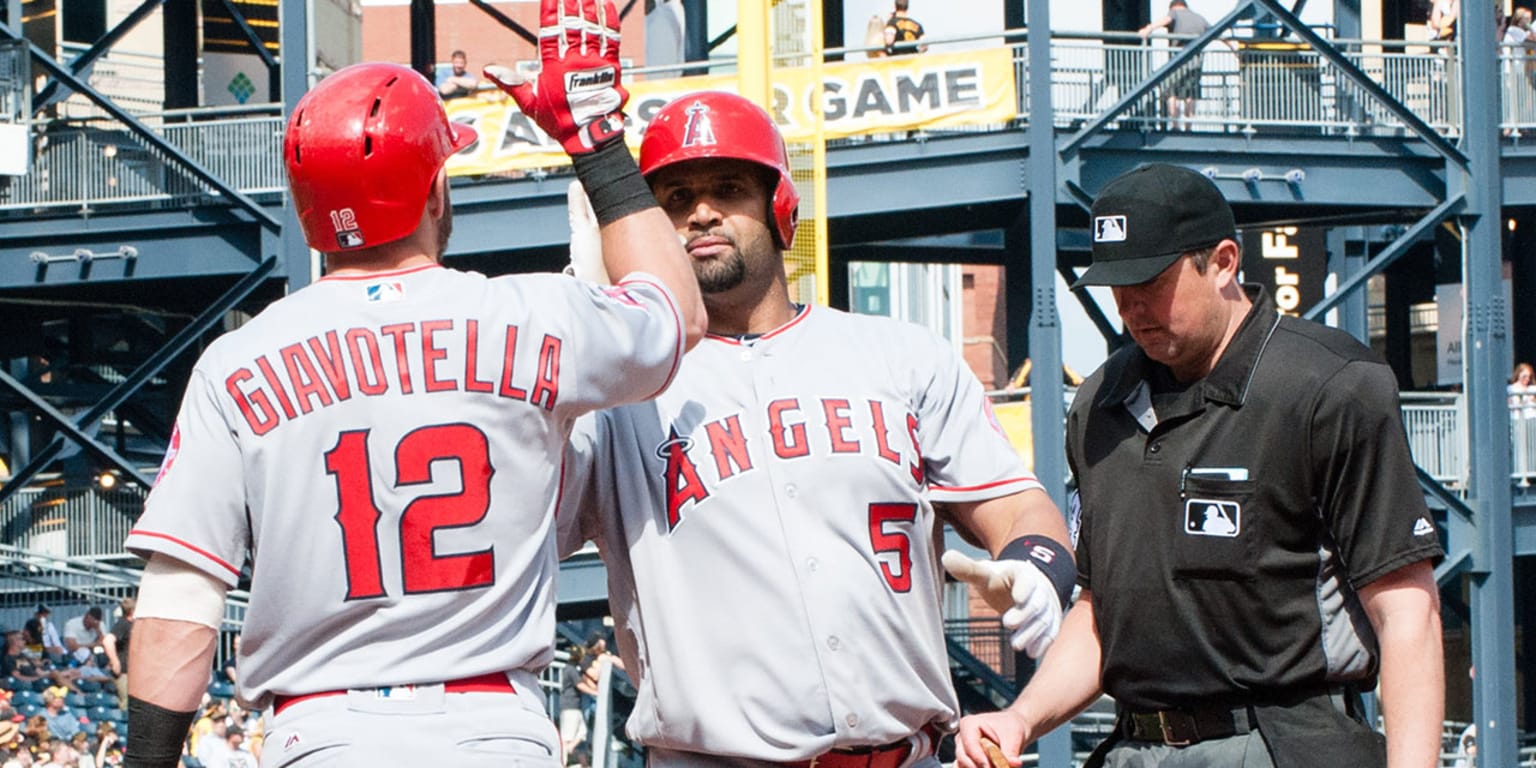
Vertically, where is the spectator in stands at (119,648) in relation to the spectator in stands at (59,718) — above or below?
above

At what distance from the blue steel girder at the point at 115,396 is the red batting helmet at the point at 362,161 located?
16.4 metres

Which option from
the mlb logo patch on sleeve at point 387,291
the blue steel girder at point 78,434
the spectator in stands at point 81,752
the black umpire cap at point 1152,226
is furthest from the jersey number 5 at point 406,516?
the blue steel girder at point 78,434

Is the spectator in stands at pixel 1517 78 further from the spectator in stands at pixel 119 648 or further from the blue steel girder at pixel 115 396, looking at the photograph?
the spectator in stands at pixel 119 648

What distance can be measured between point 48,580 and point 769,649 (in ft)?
52.3

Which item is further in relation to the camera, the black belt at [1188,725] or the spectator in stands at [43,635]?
the spectator in stands at [43,635]

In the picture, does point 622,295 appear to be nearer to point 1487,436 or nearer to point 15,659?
point 15,659

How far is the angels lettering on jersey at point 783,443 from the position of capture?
164 inches

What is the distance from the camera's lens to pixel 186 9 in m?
24.5

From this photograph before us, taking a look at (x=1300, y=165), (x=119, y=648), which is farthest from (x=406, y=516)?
(x=1300, y=165)

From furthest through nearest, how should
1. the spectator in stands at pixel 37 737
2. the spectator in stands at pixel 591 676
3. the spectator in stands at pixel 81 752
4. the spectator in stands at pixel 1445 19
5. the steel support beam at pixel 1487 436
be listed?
1. the spectator in stands at pixel 1445 19
2. the steel support beam at pixel 1487 436
3. the spectator in stands at pixel 591 676
4. the spectator in stands at pixel 81 752
5. the spectator in stands at pixel 37 737

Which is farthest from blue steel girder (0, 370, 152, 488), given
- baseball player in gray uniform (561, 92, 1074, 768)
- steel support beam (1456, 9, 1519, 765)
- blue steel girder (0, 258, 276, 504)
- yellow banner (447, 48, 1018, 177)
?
baseball player in gray uniform (561, 92, 1074, 768)

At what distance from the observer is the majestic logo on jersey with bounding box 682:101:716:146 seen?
4.43 m

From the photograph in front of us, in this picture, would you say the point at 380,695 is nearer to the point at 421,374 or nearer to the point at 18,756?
the point at 421,374

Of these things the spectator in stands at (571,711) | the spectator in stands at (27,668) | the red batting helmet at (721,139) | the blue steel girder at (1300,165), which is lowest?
the spectator in stands at (571,711)
